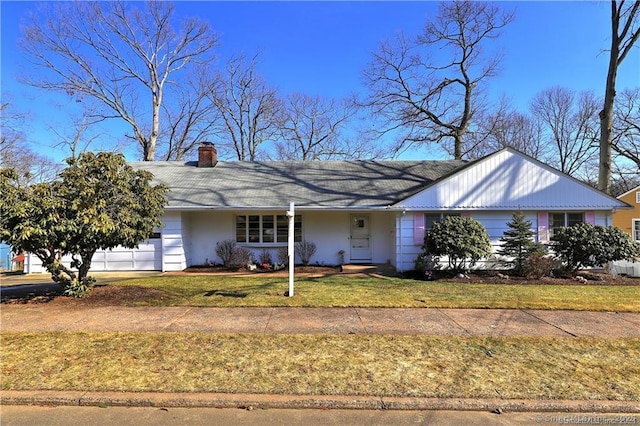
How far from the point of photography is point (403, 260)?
43.2 feet

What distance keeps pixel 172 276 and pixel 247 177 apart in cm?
621

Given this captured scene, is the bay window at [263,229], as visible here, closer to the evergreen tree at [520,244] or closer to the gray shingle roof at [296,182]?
the gray shingle roof at [296,182]

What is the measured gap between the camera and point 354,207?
1342 centimetres

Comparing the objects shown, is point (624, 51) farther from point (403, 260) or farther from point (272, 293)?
point (272, 293)

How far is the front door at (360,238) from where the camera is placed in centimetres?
1474

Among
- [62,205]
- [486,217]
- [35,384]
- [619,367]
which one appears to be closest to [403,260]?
[486,217]

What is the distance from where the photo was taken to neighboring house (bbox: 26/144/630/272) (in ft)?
42.8

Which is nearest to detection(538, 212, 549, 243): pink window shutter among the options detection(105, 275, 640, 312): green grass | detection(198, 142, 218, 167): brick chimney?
detection(105, 275, 640, 312): green grass

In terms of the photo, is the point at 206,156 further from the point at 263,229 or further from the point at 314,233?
the point at 314,233

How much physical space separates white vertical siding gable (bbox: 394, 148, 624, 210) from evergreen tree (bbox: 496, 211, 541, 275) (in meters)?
1.16

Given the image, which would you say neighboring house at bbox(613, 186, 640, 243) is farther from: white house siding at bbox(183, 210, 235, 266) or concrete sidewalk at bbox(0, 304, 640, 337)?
white house siding at bbox(183, 210, 235, 266)

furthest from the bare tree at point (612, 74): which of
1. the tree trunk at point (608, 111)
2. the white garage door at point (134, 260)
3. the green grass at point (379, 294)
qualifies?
the white garage door at point (134, 260)

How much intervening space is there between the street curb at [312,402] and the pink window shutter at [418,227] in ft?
31.5

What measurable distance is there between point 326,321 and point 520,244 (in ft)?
27.9
